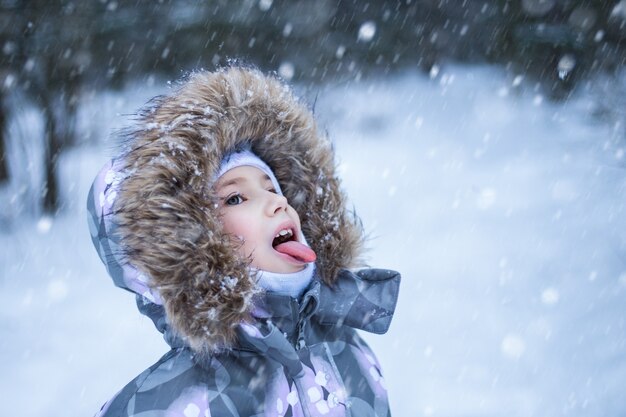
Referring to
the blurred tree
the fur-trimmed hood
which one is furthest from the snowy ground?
the fur-trimmed hood

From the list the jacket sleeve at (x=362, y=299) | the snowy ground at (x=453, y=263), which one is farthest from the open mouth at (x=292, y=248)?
the snowy ground at (x=453, y=263)

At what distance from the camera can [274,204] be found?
1.43 meters

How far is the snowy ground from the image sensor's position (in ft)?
9.30

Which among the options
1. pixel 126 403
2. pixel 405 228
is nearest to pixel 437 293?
pixel 405 228

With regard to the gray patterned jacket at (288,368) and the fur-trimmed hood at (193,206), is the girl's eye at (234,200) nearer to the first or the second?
the fur-trimmed hood at (193,206)

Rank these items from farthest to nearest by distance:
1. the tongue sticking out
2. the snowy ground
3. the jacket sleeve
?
1. the snowy ground
2. the jacket sleeve
3. the tongue sticking out

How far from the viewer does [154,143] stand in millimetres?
1436

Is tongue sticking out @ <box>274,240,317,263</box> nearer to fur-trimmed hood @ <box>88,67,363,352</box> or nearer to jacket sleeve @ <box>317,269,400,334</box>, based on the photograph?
fur-trimmed hood @ <box>88,67,363,352</box>

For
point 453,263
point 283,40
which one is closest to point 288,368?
point 453,263

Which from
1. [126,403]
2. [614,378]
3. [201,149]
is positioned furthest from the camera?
[614,378]

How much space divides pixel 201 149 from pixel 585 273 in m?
2.65

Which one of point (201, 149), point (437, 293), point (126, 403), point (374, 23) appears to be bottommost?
point (126, 403)

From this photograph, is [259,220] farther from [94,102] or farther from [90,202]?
[94,102]

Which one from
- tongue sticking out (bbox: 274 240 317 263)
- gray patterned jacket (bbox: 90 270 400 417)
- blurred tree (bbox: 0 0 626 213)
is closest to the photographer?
gray patterned jacket (bbox: 90 270 400 417)
